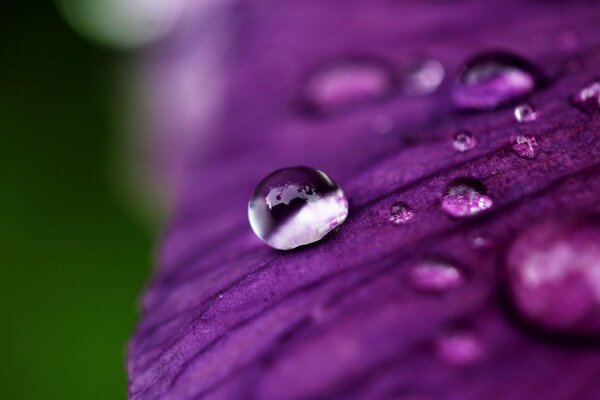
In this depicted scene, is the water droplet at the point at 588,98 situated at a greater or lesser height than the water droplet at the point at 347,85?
lesser

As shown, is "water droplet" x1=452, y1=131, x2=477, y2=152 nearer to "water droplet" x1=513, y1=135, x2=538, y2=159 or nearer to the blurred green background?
"water droplet" x1=513, y1=135, x2=538, y2=159

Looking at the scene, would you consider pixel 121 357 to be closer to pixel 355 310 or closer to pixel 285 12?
pixel 285 12

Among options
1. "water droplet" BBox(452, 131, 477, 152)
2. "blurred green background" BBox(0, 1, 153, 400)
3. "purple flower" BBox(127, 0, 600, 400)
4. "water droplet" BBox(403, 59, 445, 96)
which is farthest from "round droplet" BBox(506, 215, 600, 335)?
"blurred green background" BBox(0, 1, 153, 400)

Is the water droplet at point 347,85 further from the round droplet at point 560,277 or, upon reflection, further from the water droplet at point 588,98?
the round droplet at point 560,277

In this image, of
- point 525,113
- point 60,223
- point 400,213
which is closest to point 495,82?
point 525,113

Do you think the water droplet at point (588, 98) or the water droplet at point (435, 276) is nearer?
the water droplet at point (435, 276)

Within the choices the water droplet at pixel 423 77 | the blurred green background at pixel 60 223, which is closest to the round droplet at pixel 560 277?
the water droplet at pixel 423 77

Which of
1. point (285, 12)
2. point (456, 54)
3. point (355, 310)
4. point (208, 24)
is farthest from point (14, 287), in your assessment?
point (355, 310)
